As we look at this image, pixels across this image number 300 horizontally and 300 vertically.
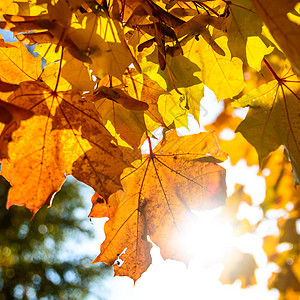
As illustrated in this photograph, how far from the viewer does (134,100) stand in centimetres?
66

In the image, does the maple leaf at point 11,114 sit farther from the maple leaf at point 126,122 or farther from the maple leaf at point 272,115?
the maple leaf at point 272,115

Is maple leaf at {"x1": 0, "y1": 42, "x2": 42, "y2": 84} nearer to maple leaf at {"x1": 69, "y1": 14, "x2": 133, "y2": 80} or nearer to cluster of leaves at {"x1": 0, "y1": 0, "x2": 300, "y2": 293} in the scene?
cluster of leaves at {"x1": 0, "y1": 0, "x2": 300, "y2": 293}

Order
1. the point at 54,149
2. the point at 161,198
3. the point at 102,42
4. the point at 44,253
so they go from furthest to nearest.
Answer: the point at 44,253 < the point at 161,198 < the point at 54,149 < the point at 102,42

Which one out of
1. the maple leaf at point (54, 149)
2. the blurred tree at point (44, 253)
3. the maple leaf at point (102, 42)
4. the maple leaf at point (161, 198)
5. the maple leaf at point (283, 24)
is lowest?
the blurred tree at point (44, 253)

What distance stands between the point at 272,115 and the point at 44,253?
18.1 ft

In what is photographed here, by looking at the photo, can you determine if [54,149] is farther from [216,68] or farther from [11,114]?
[216,68]

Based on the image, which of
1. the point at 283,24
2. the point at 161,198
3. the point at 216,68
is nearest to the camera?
the point at 283,24

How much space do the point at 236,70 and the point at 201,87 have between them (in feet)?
0.34

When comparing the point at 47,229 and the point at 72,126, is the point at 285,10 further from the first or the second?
the point at 47,229

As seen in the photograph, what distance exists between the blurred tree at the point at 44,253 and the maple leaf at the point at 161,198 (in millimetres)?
5030

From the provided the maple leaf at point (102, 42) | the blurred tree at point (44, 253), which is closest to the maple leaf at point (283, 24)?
the maple leaf at point (102, 42)

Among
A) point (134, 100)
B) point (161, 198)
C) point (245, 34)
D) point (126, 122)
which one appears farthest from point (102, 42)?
point (161, 198)

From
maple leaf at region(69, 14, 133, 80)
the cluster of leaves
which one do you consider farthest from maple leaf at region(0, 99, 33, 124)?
maple leaf at region(69, 14, 133, 80)

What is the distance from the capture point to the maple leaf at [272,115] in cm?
89
